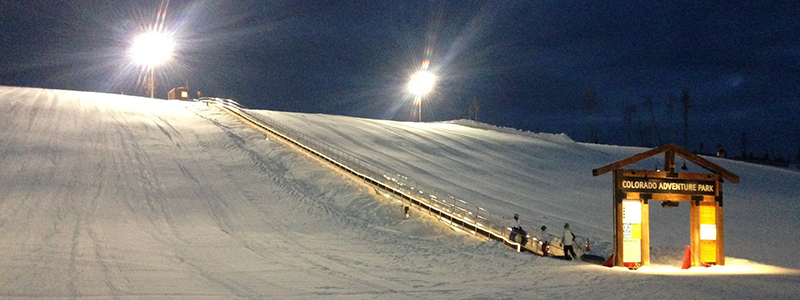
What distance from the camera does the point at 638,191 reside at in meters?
16.2

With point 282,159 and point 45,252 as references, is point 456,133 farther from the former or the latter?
point 45,252

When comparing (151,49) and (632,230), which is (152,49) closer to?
(151,49)

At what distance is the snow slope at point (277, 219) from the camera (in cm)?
A: 1201

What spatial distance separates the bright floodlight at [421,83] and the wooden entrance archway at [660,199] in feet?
143

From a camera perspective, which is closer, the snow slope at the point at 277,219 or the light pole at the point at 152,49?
the snow slope at the point at 277,219

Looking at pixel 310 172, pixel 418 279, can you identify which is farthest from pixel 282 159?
pixel 418 279

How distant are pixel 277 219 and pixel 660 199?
1197cm

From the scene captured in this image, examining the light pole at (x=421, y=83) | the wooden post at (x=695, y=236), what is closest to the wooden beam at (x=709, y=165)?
the wooden post at (x=695, y=236)

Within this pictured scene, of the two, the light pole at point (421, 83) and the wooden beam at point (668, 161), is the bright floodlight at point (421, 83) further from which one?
the wooden beam at point (668, 161)

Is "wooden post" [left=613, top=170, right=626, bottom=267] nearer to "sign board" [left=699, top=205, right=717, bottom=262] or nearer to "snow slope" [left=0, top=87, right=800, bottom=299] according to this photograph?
"snow slope" [left=0, top=87, right=800, bottom=299]

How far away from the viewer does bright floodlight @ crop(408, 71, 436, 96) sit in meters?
59.9

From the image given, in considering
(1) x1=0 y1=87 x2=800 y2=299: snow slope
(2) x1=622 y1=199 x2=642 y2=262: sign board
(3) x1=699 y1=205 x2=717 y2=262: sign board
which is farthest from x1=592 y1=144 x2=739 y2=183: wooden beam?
(1) x1=0 y1=87 x2=800 y2=299: snow slope

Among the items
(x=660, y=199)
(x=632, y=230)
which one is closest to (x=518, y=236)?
(x=632, y=230)

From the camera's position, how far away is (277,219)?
20625mm
